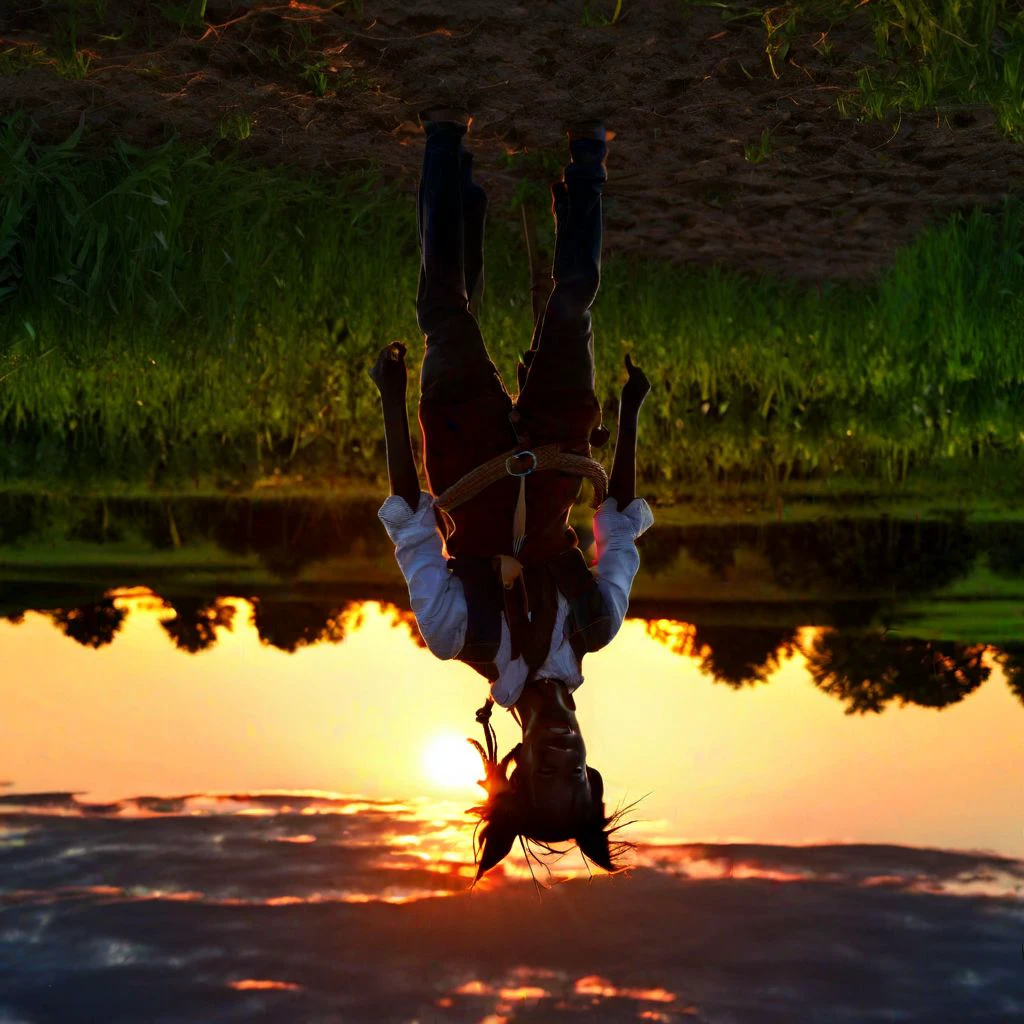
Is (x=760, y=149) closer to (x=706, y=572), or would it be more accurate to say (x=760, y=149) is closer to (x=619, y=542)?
(x=619, y=542)

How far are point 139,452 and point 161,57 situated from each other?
10.8 meters

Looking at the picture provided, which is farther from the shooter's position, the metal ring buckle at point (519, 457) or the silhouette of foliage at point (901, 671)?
the silhouette of foliage at point (901, 671)

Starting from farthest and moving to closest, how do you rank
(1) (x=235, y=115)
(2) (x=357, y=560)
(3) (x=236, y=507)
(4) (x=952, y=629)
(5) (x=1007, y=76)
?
(2) (x=357, y=560) → (3) (x=236, y=507) → (4) (x=952, y=629) → (1) (x=235, y=115) → (5) (x=1007, y=76)

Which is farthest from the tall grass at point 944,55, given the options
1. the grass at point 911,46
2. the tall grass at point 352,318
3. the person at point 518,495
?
the tall grass at point 352,318

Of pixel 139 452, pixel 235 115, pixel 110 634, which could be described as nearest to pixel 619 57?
pixel 235 115

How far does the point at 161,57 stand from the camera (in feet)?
16.6

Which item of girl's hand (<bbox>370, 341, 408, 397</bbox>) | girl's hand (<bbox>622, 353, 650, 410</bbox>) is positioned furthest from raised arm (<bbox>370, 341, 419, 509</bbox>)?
girl's hand (<bbox>622, 353, 650, 410</bbox>)

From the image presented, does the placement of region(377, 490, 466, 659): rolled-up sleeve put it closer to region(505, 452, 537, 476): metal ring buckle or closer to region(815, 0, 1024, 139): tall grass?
region(505, 452, 537, 476): metal ring buckle

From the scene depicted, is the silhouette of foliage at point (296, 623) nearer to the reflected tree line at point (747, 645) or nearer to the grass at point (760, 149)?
the reflected tree line at point (747, 645)

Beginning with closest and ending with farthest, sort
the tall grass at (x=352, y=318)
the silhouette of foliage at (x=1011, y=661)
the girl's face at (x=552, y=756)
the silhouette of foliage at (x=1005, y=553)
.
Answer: the girl's face at (x=552, y=756) → the tall grass at (x=352, y=318) → the silhouette of foliage at (x=1011, y=661) → the silhouette of foliage at (x=1005, y=553)

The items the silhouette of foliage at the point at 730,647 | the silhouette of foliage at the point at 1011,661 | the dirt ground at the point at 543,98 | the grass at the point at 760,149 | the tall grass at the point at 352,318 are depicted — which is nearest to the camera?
the dirt ground at the point at 543,98

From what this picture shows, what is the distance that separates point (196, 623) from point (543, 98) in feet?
49.4

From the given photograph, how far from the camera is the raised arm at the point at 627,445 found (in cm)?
422

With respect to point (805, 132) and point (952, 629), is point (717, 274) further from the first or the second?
point (952, 629)
